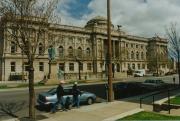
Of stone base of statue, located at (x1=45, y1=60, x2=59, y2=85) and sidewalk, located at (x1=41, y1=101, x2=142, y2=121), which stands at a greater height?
stone base of statue, located at (x1=45, y1=60, x2=59, y2=85)

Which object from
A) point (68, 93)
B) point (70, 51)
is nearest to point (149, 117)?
point (68, 93)

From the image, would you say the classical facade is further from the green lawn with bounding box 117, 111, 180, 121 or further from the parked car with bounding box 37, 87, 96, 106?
the green lawn with bounding box 117, 111, 180, 121

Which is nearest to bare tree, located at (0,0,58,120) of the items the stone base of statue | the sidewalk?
the sidewalk

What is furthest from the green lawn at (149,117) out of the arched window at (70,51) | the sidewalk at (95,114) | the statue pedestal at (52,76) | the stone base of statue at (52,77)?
the arched window at (70,51)

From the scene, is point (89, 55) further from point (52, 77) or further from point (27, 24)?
point (27, 24)

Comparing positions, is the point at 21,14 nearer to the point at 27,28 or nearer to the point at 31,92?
the point at 27,28

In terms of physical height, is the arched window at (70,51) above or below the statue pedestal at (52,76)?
above

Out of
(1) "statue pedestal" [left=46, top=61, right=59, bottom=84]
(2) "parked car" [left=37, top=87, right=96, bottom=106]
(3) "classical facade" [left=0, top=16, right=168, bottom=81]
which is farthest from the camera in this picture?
(3) "classical facade" [left=0, top=16, right=168, bottom=81]

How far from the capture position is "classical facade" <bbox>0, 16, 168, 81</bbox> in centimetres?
6362

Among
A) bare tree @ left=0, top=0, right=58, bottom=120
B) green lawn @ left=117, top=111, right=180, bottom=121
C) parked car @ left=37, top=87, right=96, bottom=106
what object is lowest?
green lawn @ left=117, top=111, right=180, bottom=121

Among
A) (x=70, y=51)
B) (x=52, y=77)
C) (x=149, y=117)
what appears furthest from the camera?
(x=70, y=51)

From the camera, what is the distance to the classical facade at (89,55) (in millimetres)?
63625

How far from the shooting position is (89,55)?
84375 millimetres

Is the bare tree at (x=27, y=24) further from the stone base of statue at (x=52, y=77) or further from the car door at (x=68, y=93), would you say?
the stone base of statue at (x=52, y=77)
